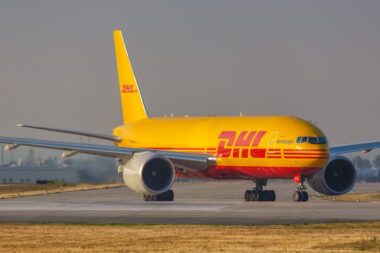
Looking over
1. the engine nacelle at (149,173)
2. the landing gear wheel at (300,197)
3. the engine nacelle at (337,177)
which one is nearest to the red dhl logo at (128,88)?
the engine nacelle at (149,173)

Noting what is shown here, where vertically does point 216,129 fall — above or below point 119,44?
below

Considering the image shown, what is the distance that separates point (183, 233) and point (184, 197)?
25819mm

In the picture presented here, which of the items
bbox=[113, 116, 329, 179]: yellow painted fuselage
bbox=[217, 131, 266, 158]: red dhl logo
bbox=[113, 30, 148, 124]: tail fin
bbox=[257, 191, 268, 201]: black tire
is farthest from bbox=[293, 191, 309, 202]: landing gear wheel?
bbox=[113, 30, 148, 124]: tail fin

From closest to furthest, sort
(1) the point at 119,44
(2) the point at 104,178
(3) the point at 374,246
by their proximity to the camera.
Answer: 1. (3) the point at 374,246
2. (1) the point at 119,44
3. (2) the point at 104,178

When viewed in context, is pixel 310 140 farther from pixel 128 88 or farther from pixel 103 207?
pixel 128 88

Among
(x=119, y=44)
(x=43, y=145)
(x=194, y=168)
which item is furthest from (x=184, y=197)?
(x=119, y=44)

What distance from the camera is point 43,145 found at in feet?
183

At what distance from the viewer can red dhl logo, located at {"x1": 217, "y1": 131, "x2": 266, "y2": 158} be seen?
177 ft

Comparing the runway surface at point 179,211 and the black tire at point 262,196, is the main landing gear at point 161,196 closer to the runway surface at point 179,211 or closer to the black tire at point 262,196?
the runway surface at point 179,211

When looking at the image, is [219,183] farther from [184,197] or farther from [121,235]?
A: [121,235]

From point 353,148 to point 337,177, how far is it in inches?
115

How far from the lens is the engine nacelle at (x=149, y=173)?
52.9 meters

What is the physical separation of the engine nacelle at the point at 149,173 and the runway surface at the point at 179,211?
90 centimetres

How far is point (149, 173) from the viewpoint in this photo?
53562 millimetres
